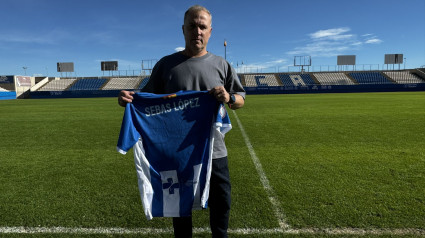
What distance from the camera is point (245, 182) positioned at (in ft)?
12.1

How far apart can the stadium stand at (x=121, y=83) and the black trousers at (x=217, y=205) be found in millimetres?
48867

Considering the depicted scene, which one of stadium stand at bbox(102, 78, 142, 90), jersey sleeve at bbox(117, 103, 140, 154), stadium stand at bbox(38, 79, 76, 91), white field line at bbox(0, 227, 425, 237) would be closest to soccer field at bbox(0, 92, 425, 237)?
white field line at bbox(0, 227, 425, 237)

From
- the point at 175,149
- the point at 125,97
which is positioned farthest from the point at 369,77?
the point at 125,97

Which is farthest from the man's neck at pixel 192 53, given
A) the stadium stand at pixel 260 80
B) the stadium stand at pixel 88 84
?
the stadium stand at pixel 88 84

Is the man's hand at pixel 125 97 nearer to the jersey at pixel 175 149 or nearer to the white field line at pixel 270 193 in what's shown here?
the jersey at pixel 175 149

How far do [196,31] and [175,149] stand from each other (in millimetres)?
889

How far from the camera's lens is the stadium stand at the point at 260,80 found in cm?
4785

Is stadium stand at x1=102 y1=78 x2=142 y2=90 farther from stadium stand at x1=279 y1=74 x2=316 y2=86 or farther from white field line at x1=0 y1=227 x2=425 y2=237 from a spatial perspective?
white field line at x1=0 y1=227 x2=425 y2=237

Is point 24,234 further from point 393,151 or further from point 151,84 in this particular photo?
point 393,151

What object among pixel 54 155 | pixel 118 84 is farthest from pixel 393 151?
pixel 118 84

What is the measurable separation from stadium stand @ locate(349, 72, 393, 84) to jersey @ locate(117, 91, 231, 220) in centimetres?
5202

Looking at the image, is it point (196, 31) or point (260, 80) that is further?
point (260, 80)

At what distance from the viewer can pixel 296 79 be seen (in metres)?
49.4

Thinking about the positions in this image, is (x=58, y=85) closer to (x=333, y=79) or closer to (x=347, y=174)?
(x=333, y=79)
